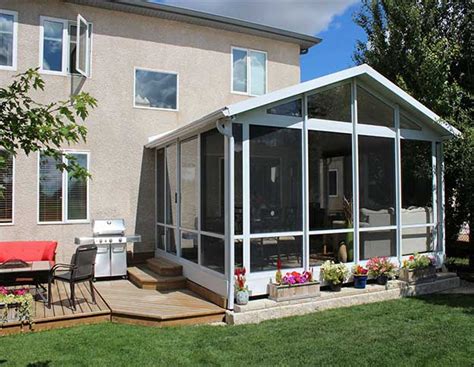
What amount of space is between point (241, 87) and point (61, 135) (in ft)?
30.1

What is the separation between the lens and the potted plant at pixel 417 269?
8.05 meters

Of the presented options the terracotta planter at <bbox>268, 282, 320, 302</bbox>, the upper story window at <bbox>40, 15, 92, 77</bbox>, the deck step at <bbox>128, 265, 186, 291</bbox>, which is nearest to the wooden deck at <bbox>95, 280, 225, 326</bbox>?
the deck step at <bbox>128, 265, 186, 291</bbox>

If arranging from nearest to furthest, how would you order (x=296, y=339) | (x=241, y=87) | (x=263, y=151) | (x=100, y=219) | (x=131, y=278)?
(x=296, y=339)
(x=263, y=151)
(x=131, y=278)
(x=100, y=219)
(x=241, y=87)

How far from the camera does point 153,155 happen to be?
10477 millimetres

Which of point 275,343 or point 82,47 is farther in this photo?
point 82,47

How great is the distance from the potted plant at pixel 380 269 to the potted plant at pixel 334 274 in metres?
0.64

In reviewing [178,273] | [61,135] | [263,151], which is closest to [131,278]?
[178,273]

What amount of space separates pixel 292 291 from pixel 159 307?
81.5 inches

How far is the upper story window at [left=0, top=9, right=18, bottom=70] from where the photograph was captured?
9172 millimetres

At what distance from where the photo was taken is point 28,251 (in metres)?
8.68

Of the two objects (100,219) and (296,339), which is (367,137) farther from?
(100,219)

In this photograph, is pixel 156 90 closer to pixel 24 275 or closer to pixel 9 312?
pixel 24 275

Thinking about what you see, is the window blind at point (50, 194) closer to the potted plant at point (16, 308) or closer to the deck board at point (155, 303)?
the deck board at point (155, 303)

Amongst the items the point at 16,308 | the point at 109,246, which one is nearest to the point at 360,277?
the point at 109,246
